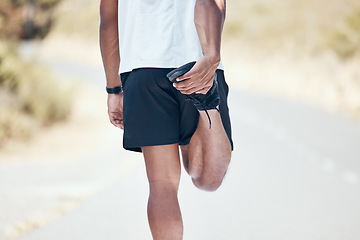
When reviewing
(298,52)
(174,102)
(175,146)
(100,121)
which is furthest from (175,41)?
(298,52)

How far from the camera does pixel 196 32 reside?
9.85ft

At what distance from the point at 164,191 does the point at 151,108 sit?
39 centimetres

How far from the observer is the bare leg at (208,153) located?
3184 millimetres

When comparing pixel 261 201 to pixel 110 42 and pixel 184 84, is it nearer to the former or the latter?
pixel 110 42

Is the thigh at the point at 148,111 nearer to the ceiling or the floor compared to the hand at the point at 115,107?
nearer to the ceiling

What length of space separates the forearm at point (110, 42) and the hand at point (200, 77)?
25.4 inches

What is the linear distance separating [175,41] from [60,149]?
9857 millimetres

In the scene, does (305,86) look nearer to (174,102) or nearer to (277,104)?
(277,104)

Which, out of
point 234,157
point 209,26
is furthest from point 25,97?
point 209,26

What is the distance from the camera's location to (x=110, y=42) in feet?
11.0

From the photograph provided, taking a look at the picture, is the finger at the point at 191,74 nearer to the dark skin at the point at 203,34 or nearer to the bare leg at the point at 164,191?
the dark skin at the point at 203,34

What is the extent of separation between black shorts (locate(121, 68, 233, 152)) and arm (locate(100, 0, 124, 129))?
272 millimetres

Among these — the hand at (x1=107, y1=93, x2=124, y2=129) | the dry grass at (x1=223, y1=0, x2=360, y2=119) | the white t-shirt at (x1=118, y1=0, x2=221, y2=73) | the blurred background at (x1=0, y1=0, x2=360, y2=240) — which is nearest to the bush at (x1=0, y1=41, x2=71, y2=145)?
the blurred background at (x1=0, y1=0, x2=360, y2=240)

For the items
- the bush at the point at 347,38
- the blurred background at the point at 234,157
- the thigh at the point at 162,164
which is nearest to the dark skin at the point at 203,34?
the thigh at the point at 162,164
